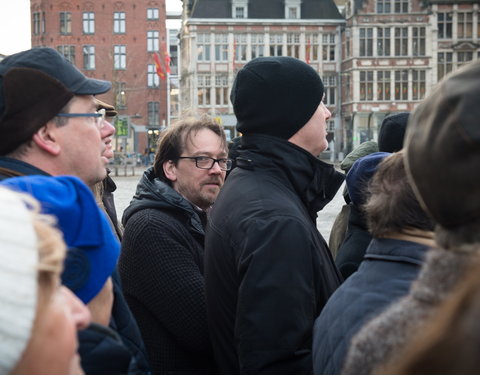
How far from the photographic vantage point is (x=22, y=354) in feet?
3.70

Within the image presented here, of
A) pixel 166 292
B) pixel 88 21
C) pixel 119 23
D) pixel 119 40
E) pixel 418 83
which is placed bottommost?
pixel 166 292

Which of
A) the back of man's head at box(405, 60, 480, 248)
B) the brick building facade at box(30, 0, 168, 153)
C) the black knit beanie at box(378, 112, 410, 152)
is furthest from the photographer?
the brick building facade at box(30, 0, 168, 153)

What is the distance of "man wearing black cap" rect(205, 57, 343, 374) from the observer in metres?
2.24

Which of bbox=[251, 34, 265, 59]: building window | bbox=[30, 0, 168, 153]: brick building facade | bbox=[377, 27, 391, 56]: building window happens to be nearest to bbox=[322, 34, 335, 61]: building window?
bbox=[377, 27, 391, 56]: building window

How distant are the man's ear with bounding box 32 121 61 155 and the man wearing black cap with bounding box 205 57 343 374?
607 mm

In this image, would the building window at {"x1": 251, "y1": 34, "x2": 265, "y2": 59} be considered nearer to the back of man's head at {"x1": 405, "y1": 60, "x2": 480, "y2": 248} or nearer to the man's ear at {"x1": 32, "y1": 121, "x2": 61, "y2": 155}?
the man's ear at {"x1": 32, "y1": 121, "x2": 61, "y2": 155}

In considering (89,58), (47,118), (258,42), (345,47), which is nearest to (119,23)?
(89,58)

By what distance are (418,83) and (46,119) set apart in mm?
46546

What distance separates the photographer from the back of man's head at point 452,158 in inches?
44.6

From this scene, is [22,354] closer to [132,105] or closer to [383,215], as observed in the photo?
[383,215]

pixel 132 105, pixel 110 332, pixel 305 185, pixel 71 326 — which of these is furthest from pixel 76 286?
pixel 132 105

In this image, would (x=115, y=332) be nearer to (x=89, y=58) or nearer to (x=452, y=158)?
(x=452, y=158)

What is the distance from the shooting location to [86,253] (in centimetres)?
164

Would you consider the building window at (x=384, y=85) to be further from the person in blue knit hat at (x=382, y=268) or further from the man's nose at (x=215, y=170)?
the person in blue knit hat at (x=382, y=268)
